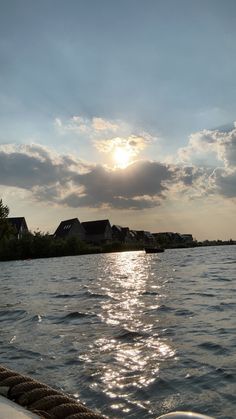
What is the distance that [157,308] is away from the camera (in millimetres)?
15086

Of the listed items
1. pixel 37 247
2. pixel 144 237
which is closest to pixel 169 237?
pixel 144 237

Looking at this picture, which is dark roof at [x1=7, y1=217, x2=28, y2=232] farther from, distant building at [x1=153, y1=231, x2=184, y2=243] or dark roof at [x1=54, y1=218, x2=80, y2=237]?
distant building at [x1=153, y1=231, x2=184, y2=243]

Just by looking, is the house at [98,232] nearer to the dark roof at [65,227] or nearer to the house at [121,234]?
the dark roof at [65,227]

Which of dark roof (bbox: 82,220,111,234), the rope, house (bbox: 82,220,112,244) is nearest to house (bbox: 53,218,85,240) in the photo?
house (bbox: 82,220,112,244)

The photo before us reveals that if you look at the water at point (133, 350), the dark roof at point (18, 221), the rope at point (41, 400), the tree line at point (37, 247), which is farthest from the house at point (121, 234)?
the rope at point (41, 400)

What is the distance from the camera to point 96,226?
5064 inches

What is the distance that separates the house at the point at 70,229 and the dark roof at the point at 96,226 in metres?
3.76

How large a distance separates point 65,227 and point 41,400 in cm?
11886

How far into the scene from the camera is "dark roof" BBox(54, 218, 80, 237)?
120m

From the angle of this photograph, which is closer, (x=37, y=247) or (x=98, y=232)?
(x=37, y=247)

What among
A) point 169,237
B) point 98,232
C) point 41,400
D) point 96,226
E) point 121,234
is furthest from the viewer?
point 169,237

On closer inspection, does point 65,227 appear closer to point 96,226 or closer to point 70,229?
point 70,229

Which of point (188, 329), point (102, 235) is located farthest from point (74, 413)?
point (102, 235)

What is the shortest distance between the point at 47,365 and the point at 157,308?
6.90 metres
